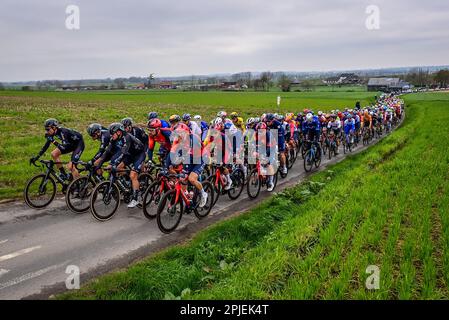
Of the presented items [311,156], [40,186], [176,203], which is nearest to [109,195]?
[176,203]

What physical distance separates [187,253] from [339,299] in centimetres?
297

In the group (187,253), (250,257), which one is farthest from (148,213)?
→ (250,257)

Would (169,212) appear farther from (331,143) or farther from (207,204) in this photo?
(331,143)

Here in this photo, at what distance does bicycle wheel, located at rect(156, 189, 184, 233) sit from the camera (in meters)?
7.58

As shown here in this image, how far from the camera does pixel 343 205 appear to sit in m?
8.69

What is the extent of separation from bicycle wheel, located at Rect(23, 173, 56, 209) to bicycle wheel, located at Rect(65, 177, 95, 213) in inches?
29.8

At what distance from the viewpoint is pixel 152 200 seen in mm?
8922

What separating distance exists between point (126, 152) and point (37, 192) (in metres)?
2.87

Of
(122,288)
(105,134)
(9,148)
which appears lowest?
(122,288)

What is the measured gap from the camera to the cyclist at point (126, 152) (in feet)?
28.5

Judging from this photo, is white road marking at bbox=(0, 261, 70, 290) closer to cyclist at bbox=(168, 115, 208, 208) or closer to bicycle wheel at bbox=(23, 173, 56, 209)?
cyclist at bbox=(168, 115, 208, 208)

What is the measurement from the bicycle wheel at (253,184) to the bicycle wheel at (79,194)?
14.3 feet

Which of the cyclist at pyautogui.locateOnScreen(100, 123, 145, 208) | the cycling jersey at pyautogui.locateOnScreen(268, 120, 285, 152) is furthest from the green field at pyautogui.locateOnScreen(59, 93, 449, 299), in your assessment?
the cycling jersey at pyautogui.locateOnScreen(268, 120, 285, 152)
